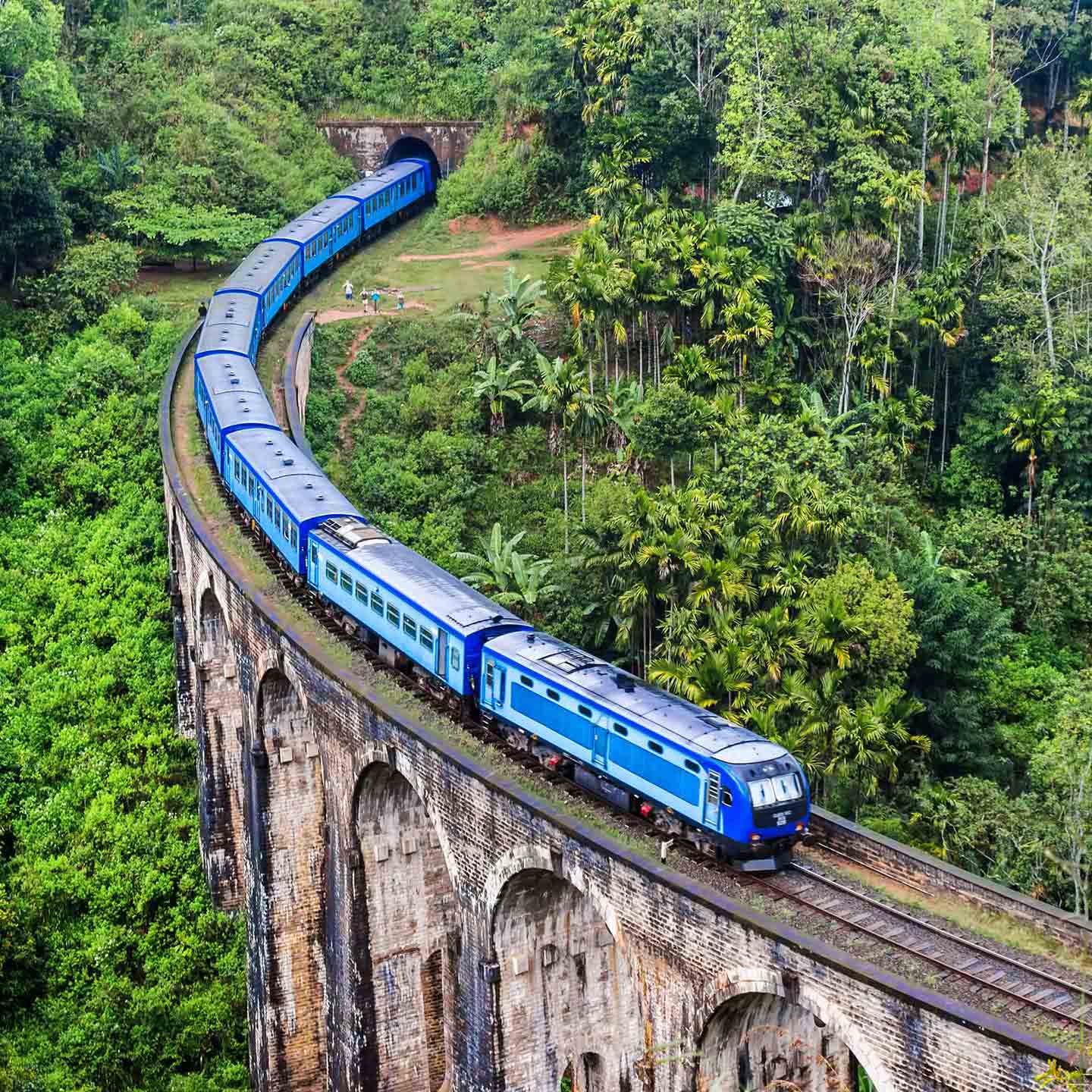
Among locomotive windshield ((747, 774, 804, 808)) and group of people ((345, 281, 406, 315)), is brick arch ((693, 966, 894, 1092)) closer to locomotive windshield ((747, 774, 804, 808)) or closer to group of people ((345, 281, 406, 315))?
locomotive windshield ((747, 774, 804, 808))

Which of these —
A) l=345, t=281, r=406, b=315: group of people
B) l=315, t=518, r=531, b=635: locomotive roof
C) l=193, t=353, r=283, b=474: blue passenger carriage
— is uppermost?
l=345, t=281, r=406, b=315: group of people

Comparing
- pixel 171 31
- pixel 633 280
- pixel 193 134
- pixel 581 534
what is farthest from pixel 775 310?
pixel 171 31

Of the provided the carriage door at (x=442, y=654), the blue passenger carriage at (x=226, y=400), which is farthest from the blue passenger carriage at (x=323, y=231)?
the carriage door at (x=442, y=654)

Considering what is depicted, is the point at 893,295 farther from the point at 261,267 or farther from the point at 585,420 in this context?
the point at 261,267

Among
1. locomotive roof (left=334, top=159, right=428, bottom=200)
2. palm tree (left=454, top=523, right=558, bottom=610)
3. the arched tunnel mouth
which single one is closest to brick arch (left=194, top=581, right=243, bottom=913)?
palm tree (left=454, top=523, right=558, bottom=610)

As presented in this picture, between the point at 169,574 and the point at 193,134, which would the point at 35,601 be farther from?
the point at 193,134

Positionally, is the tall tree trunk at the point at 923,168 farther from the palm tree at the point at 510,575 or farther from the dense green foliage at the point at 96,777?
the dense green foliage at the point at 96,777
